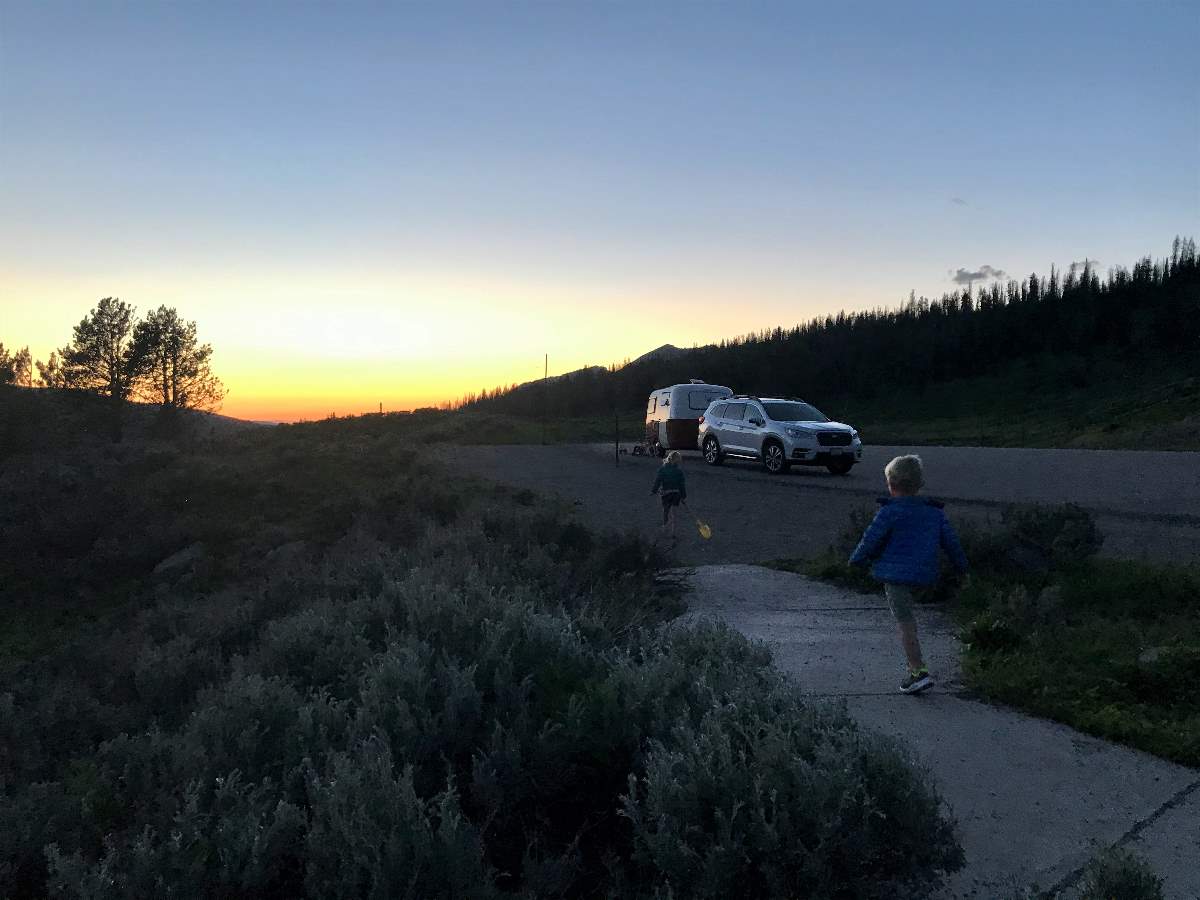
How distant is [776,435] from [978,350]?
249 ft

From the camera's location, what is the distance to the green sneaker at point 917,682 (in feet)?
18.1

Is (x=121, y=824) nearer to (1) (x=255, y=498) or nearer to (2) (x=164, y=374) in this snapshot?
(1) (x=255, y=498)

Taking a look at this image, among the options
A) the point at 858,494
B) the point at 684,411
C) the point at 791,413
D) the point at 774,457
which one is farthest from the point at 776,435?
the point at 684,411

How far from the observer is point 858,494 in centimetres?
1753

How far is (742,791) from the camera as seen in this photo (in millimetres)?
3057

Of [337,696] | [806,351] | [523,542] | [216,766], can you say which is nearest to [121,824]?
[216,766]

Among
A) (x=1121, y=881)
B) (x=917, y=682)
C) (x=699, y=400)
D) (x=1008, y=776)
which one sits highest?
(x=699, y=400)

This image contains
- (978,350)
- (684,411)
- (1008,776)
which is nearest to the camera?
(1008,776)

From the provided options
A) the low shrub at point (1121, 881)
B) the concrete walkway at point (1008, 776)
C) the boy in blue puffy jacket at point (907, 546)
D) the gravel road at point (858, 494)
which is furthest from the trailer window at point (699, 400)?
the low shrub at point (1121, 881)

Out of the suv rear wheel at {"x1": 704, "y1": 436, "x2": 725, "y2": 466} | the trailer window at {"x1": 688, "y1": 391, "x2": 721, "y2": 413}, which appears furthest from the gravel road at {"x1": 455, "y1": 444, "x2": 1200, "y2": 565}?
the trailer window at {"x1": 688, "y1": 391, "x2": 721, "y2": 413}

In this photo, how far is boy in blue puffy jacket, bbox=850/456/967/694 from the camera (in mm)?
5621

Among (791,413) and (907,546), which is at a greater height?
(791,413)

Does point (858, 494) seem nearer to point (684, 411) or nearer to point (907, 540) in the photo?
point (684, 411)

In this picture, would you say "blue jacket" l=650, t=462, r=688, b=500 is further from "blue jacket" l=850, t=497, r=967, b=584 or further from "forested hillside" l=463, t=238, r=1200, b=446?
"forested hillside" l=463, t=238, r=1200, b=446
